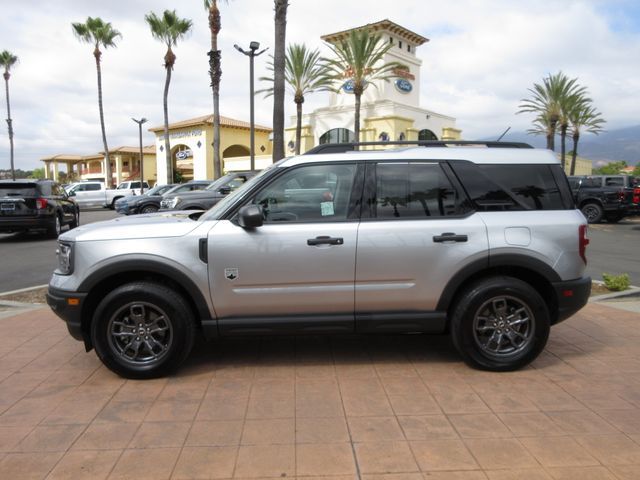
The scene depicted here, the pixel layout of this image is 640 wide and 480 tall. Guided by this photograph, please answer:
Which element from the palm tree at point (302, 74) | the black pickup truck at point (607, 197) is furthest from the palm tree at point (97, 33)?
the black pickup truck at point (607, 197)

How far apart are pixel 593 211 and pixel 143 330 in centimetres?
1894

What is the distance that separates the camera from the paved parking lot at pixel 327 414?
10.1ft

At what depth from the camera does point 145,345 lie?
435 centimetres

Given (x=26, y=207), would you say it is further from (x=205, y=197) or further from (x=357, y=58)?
(x=357, y=58)

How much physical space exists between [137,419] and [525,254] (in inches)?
127

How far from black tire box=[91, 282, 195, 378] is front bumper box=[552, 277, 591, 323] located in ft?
9.98

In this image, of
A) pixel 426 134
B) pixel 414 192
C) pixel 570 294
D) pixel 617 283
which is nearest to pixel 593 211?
pixel 617 283

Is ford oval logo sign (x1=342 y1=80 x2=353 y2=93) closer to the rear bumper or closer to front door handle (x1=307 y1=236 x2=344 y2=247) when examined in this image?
the rear bumper

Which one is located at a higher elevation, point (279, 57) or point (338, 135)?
point (338, 135)

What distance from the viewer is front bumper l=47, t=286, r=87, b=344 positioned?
4242mm

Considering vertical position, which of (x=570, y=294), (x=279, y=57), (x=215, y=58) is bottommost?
(x=570, y=294)

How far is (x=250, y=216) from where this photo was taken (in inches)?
162

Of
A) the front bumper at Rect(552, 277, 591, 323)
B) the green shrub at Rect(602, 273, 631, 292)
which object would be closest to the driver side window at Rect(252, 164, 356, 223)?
the front bumper at Rect(552, 277, 591, 323)

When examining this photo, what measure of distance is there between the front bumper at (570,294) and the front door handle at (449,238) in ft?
2.85
